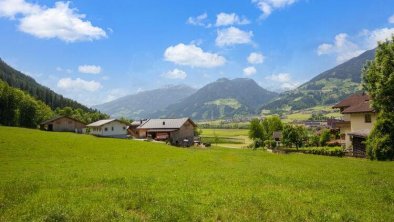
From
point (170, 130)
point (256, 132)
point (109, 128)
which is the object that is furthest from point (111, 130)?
point (256, 132)

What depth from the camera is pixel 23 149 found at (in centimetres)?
4966

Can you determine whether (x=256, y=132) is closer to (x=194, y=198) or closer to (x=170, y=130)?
(x=170, y=130)

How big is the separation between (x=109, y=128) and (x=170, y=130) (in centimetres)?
2098

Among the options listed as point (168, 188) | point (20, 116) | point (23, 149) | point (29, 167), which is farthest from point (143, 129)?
point (168, 188)

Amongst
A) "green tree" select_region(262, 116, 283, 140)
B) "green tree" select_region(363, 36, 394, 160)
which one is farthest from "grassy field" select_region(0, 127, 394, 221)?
"green tree" select_region(262, 116, 283, 140)

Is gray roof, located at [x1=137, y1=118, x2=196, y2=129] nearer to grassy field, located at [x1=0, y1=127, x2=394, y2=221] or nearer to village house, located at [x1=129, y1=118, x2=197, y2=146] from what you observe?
village house, located at [x1=129, y1=118, x2=197, y2=146]

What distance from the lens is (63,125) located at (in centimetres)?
11475

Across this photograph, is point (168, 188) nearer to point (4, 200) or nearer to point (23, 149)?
point (4, 200)

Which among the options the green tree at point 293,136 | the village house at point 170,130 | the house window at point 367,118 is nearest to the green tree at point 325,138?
the green tree at point 293,136

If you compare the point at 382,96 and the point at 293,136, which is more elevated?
the point at 382,96

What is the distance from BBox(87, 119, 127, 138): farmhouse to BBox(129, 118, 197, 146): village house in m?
10.1

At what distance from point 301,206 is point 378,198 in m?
5.94

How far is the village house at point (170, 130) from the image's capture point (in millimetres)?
116750

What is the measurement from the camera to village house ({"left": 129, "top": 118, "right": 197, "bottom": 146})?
4596 inches
